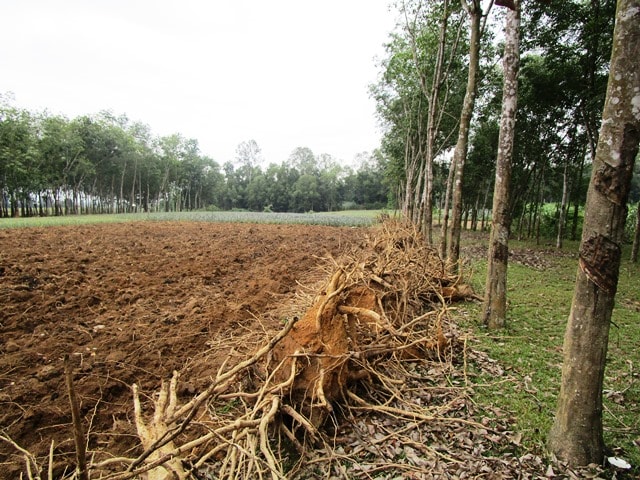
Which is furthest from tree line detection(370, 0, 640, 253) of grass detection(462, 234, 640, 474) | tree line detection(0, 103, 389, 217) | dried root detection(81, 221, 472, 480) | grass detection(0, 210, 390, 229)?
tree line detection(0, 103, 389, 217)

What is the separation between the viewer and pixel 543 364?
14.4ft

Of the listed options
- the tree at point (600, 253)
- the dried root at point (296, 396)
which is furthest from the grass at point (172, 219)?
the tree at point (600, 253)

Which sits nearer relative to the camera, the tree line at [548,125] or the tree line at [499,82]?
the tree line at [548,125]

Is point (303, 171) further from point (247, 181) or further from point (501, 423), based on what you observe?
point (501, 423)

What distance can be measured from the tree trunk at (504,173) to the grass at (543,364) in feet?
2.19

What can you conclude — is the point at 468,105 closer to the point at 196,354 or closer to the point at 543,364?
the point at 543,364

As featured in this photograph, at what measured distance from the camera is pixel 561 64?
13.3 meters

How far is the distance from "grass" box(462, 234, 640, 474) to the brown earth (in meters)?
2.95

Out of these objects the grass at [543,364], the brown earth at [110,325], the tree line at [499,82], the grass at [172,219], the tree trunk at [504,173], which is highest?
the tree line at [499,82]

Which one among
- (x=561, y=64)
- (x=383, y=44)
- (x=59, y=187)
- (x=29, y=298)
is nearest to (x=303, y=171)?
(x=59, y=187)

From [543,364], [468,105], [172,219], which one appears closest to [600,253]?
[543,364]

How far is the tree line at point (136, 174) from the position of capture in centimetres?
3944

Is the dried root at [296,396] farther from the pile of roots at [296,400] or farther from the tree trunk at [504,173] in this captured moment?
the tree trunk at [504,173]

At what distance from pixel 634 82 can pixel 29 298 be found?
32.2ft
